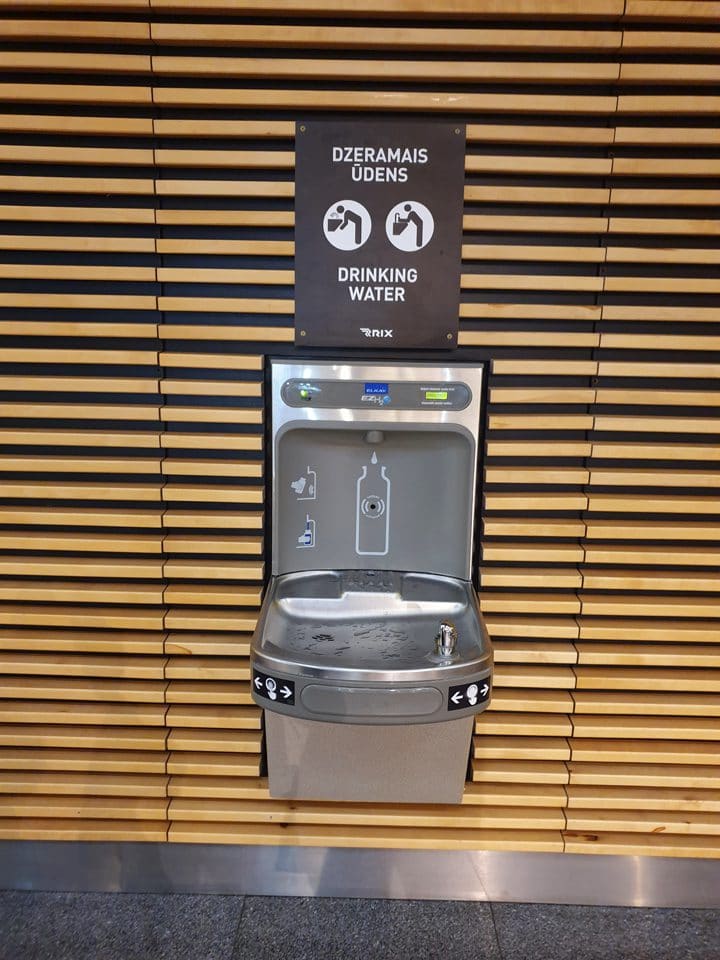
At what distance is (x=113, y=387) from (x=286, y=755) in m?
1.46

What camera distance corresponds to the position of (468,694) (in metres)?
2.23

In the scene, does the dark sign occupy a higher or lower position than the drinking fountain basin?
higher

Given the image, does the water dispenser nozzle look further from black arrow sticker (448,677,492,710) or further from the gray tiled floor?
the gray tiled floor

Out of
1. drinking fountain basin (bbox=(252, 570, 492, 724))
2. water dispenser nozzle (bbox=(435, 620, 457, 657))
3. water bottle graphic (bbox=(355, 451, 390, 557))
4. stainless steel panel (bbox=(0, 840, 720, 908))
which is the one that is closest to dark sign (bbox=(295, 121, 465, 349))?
water bottle graphic (bbox=(355, 451, 390, 557))

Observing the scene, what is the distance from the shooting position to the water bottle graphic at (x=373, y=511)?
2594 millimetres

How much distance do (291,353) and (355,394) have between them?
0.30 m

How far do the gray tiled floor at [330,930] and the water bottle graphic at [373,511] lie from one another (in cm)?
151

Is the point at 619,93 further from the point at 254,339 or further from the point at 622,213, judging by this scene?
the point at 254,339

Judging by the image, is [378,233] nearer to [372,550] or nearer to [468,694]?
[372,550]

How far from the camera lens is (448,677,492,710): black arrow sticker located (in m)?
2.21

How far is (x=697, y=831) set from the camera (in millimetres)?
2906

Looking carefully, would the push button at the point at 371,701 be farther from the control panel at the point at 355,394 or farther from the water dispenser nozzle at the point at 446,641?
the control panel at the point at 355,394

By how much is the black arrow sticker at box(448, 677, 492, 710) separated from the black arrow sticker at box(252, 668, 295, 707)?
487 mm

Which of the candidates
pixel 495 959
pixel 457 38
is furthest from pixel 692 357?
pixel 495 959
